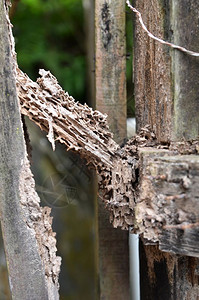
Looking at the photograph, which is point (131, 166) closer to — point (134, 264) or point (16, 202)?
point (16, 202)

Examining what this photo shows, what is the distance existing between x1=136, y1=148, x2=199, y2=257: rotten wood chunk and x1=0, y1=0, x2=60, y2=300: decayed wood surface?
1.04 ft

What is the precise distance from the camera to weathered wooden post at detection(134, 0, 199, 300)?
946 mm

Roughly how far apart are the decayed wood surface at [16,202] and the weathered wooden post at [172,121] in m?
0.33

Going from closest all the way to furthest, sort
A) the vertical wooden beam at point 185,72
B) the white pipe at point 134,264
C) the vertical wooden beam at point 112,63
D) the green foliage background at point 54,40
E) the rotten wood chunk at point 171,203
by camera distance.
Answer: the rotten wood chunk at point 171,203 < the vertical wooden beam at point 185,72 < the vertical wooden beam at point 112,63 < the white pipe at point 134,264 < the green foliage background at point 54,40

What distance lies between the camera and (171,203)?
961mm

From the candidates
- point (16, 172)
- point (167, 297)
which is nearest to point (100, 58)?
point (16, 172)

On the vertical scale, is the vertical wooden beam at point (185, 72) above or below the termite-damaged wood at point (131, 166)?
above

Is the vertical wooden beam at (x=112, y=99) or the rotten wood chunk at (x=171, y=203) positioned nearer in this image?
the rotten wood chunk at (x=171, y=203)

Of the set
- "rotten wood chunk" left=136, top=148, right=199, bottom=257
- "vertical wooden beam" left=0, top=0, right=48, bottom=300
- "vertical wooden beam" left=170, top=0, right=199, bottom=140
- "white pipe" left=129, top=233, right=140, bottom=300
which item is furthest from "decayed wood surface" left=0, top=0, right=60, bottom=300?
"white pipe" left=129, top=233, right=140, bottom=300

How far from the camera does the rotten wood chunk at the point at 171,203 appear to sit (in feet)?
3.05

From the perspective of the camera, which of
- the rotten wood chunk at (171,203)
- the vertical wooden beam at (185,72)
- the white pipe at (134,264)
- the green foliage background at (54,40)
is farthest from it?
the green foliage background at (54,40)

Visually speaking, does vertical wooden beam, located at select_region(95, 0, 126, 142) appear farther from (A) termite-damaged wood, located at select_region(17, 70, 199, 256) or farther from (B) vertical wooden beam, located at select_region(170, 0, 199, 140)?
(B) vertical wooden beam, located at select_region(170, 0, 199, 140)

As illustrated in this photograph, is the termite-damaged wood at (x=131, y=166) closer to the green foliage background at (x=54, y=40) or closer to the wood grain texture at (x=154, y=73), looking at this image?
the wood grain texture at (x=154, y=73)

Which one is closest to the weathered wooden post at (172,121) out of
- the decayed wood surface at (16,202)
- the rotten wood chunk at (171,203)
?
the rotten wood chunk at (171,203)
